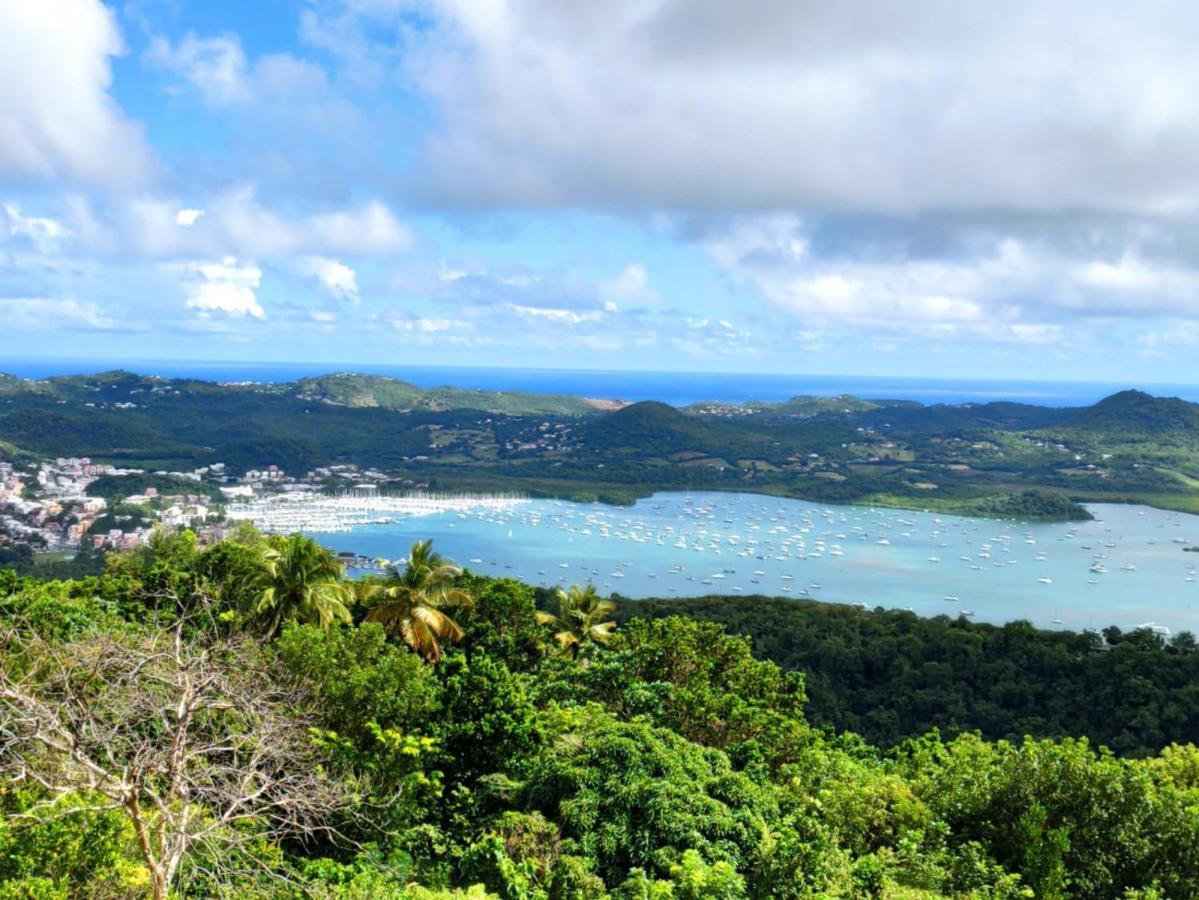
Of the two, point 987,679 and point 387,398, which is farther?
point 387,398

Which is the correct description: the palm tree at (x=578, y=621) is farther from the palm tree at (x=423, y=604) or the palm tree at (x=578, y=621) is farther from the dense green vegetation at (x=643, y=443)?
the dense green vegetation at (x=643, y=443)

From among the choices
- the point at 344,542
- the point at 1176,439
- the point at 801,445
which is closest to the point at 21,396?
the point at 344,542

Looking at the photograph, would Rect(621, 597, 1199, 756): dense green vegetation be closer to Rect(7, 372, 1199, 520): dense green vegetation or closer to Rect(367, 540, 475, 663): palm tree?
Rect(367, 540, 475, 663): palm tree

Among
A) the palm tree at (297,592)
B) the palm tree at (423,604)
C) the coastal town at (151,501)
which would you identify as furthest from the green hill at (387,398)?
the palm tree at (297,592)

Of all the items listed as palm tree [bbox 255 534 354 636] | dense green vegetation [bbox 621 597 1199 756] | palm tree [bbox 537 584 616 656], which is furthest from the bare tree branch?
dense green vegetation [bbox 621 597 1199 756]

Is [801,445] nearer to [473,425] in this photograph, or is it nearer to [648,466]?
[648,466]

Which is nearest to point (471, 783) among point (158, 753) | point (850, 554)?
point (158, 753)

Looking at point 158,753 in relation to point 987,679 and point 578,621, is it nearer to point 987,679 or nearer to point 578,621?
point 578,621
